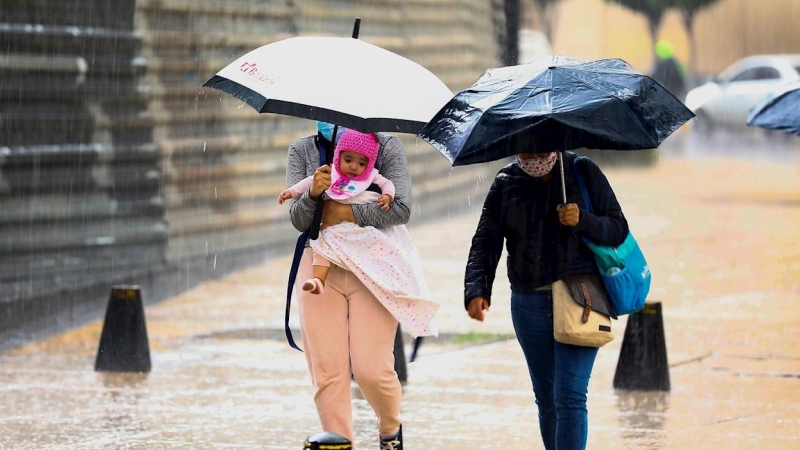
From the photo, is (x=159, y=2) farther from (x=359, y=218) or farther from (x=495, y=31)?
(x=495, y=31)

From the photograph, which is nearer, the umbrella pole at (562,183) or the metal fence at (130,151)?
the umbrella pole at (562,183)

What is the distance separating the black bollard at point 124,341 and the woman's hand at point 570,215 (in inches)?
181

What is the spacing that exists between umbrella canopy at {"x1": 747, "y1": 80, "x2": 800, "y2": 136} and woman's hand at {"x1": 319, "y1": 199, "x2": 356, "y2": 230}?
8.87 ft

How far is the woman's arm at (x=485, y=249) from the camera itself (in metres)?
6.03

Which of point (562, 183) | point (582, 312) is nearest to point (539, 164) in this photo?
point (562, 183)

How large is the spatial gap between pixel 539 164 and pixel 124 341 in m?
4.55

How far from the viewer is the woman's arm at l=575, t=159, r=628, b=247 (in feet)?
18.9

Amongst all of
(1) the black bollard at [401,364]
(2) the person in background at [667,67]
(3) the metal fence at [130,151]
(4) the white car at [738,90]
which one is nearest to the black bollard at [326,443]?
(1) the black bollard at [401,364]

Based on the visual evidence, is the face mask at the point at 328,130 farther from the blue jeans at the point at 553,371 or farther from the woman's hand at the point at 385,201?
the blue jeans at the point at 553,371

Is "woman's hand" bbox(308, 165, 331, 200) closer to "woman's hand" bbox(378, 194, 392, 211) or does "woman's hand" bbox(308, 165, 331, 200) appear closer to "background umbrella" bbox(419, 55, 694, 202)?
"woman's hand" bbox(378, 194, 392, 211)

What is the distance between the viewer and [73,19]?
12.8 metres

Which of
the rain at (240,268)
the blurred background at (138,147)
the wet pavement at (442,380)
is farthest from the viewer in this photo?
the blurred background at (138,147)

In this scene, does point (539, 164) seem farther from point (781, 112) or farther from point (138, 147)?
point (138, 147)

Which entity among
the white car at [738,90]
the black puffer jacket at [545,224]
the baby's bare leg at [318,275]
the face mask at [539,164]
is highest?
the white car at [738,90]
